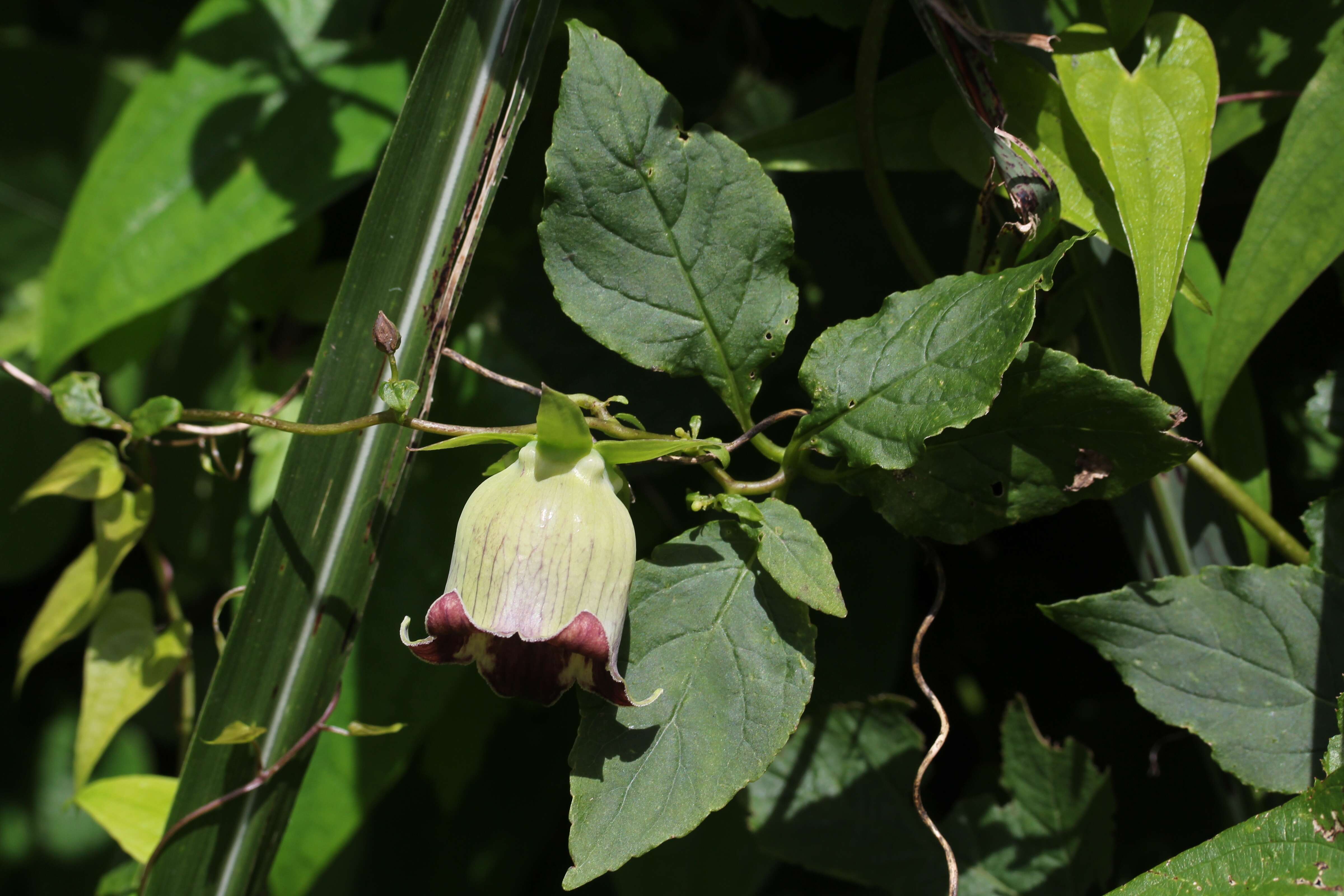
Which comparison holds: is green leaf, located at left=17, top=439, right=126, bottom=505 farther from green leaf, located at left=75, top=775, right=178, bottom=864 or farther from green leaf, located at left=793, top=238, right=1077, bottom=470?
green leaf, located at left=793, top=238, right=1077, bottom=470

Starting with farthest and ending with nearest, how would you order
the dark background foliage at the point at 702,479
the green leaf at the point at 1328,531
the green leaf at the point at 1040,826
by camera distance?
the dark background foliage at the point at 702,479, the green leaf at the point at 1040,826, the green leaf at the point at 1328,531

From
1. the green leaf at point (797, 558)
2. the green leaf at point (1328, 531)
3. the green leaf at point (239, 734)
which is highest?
the green leaf at point (797, 558)

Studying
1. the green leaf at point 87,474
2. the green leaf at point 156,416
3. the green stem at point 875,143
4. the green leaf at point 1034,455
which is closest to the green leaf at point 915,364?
the green leaf at point 1034,455

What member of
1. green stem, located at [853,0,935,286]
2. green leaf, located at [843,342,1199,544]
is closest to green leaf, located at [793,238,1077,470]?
green leaf, located at [843,342,1199,544]

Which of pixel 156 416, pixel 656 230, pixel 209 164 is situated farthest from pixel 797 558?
pixel 209 164

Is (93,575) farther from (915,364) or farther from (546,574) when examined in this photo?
(915,364)

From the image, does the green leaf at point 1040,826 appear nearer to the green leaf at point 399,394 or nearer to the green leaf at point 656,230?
the green leaf at point 656,230

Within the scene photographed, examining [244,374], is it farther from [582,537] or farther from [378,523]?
[582,537]
